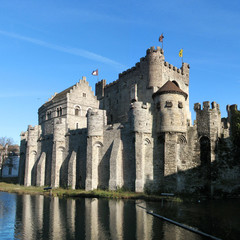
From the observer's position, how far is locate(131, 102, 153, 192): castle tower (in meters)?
30.7

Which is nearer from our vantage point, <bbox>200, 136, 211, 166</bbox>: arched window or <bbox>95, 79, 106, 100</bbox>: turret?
<bbox>200, 136, 211, 166</bbox>: arched window

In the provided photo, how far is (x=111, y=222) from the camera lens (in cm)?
1695

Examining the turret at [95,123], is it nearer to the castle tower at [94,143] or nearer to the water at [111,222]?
the castle tower at [94,143]

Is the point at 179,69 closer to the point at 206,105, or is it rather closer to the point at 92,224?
the point at 206,105

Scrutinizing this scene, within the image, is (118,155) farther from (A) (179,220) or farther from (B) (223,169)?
(A) (179,220)

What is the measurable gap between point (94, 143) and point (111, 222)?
18744 mm

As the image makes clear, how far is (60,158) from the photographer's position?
40.8 meters

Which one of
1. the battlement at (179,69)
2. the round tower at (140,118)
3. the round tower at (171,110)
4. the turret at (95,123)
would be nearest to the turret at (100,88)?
the battlement at (179,69)

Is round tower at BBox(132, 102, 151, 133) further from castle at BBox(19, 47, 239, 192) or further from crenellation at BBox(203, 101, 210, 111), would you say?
crenellation at BBox(203, 101, 210, 111)

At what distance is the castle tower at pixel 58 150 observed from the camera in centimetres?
4000

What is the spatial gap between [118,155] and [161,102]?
762cm

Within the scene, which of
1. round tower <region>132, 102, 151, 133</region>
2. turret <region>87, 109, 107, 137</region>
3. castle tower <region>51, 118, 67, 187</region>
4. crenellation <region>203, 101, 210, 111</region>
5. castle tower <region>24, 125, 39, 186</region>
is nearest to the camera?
crenellation <region>203, 101, 210, 111</region>

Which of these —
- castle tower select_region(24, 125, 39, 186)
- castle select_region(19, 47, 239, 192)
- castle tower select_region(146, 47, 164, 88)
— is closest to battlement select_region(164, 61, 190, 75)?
castle select_region(19, 47, 239, 192)

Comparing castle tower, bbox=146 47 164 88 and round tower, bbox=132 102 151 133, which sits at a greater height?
castle tower, bbox=146 47 164 88
